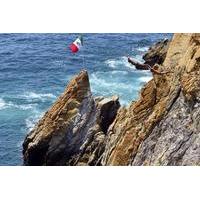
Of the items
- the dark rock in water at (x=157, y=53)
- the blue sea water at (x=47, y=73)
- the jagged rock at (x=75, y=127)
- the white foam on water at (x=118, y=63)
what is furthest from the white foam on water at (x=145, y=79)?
the jagged rock at (x=75, y=127)

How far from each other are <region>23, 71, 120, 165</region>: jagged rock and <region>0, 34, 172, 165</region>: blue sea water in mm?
191

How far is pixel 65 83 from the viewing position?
702 inches

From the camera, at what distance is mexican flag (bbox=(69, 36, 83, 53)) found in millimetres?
17266

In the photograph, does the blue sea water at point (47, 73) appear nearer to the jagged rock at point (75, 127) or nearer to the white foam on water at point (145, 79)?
the white foam on water at point (145, 79)

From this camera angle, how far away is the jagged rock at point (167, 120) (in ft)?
56.2

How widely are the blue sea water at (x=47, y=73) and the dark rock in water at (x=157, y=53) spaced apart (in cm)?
15

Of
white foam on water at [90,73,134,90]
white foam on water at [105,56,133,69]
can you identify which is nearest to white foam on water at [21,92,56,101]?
white foam on water at [90,73,134,90]
